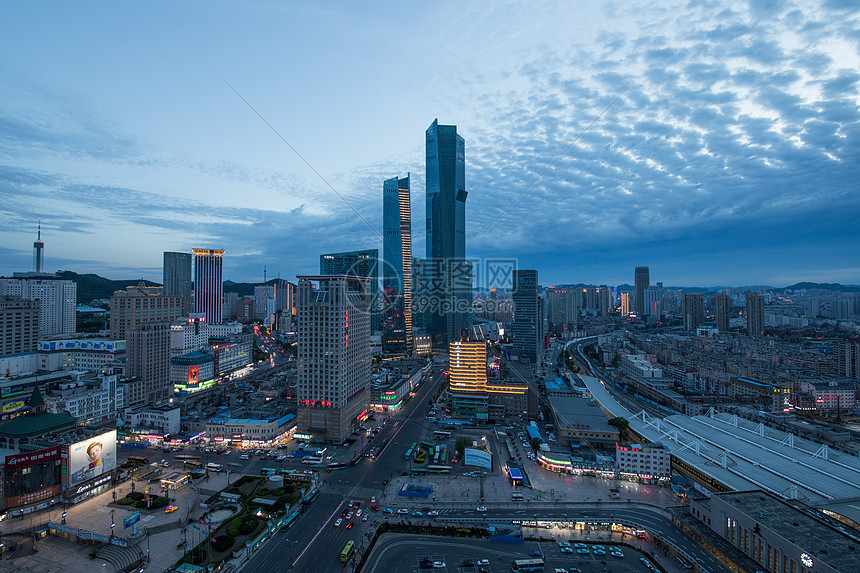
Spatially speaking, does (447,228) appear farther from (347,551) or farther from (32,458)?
(347,551)

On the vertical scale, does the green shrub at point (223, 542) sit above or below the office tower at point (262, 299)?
below

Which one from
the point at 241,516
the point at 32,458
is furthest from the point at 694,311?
the point at 32,458

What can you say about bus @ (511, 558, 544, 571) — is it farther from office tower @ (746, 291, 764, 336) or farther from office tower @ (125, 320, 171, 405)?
office tower @ (746, 291, 764, 336)

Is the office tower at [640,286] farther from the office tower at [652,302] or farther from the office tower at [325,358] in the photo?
the office tower at [325,358]

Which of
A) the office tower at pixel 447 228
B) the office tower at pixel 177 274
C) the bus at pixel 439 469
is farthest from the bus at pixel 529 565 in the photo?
the office tower at pixel 177 274

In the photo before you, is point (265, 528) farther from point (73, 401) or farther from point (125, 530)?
point (73, 401)

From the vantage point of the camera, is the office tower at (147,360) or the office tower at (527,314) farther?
the office tower at (527,314)
